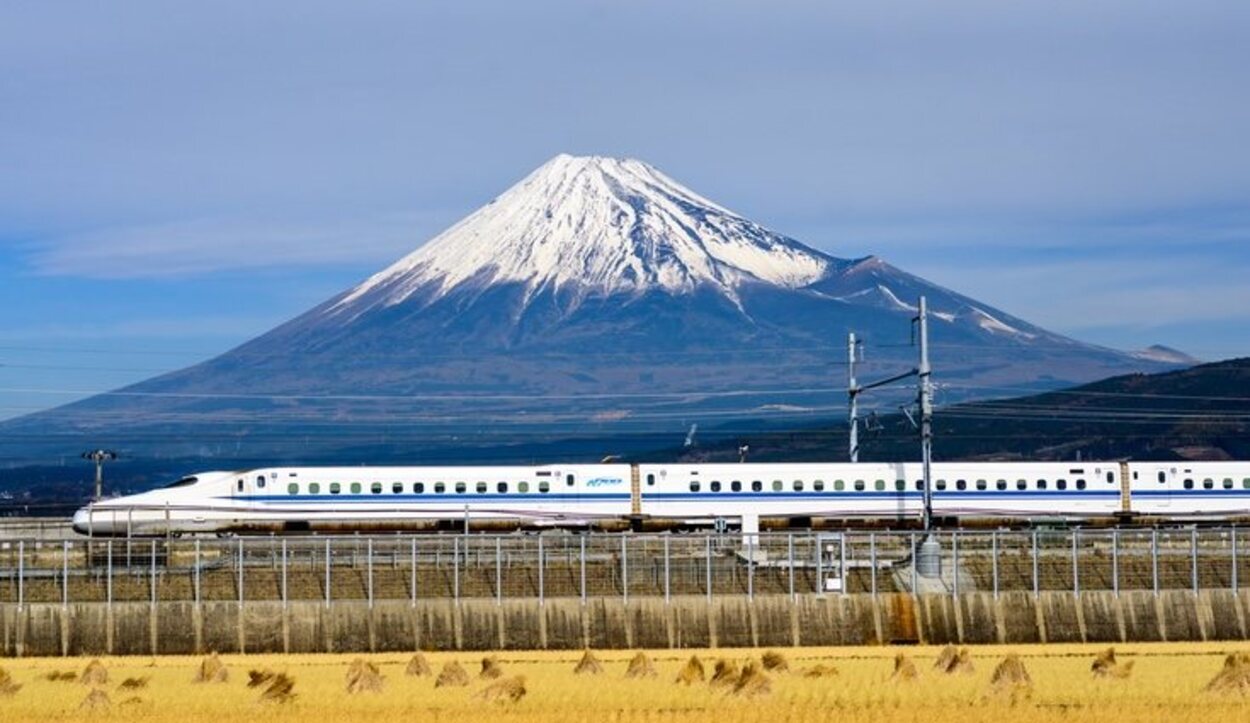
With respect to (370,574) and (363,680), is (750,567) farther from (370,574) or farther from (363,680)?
(363,680)

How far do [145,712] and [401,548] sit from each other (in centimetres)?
2709

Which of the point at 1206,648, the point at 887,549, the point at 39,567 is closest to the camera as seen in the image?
the point at 1206,648

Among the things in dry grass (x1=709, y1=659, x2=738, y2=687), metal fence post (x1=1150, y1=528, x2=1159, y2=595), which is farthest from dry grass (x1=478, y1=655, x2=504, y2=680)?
metal fence post (x1=1150, y1=528, x2=1159, y2=595)

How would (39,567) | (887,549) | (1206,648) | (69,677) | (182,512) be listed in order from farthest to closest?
(182,512) → (887,549) → (39,567) → (1206,648) → (69,677)

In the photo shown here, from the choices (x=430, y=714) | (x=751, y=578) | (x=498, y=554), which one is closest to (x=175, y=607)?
(x=498, y=554)

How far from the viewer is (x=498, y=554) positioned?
193 feet

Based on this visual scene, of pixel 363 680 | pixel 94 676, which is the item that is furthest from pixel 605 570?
pixel 94 676

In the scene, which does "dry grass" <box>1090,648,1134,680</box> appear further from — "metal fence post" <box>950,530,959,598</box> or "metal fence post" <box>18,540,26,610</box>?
"metal fence post" <box>18,540,26,610</box>

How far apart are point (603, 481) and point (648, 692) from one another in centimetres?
4393

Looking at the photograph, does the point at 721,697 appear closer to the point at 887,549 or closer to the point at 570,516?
the point at 887,549

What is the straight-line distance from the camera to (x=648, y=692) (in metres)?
44.7

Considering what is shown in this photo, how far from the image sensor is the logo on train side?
289ft

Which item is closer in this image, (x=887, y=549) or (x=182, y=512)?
(x=887, y=549)

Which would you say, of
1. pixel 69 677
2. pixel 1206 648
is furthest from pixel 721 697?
pixel 1206 648
